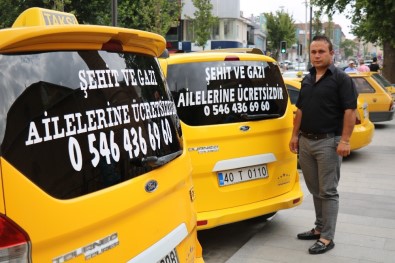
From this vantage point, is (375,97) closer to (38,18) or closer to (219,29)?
(38,18)

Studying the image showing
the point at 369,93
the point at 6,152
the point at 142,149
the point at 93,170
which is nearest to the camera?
the point at 6,152

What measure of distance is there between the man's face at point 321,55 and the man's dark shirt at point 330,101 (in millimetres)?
64

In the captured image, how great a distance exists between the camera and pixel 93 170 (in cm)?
184

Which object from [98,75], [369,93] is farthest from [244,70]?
[369,93]

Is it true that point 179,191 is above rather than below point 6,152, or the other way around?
below

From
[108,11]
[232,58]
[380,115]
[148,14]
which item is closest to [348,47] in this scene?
[108,11]

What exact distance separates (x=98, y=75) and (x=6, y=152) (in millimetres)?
577

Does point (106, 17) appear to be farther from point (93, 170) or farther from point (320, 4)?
point (93, 170)

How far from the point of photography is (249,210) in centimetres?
399

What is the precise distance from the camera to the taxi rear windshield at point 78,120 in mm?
1589

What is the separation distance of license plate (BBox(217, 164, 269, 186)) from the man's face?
1.05m

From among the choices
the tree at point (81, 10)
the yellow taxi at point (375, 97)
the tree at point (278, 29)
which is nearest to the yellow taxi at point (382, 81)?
the yellow taxi at point (375, 97)

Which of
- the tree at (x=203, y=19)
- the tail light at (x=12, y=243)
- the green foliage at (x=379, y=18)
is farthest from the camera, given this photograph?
the tree at (x=203, y=19)

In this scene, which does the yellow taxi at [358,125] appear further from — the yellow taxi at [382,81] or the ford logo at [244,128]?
the yellow taxi at [382,81]
